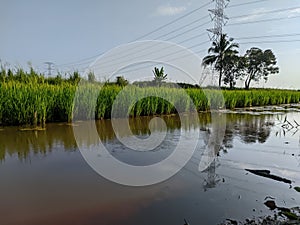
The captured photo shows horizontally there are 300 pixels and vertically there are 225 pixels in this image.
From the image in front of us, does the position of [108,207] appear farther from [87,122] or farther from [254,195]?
[87,122]

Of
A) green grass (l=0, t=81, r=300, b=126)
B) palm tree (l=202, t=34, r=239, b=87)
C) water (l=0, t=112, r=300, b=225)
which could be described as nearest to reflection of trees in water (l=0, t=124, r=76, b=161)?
water (l=0, t=112, r=300, b=225)

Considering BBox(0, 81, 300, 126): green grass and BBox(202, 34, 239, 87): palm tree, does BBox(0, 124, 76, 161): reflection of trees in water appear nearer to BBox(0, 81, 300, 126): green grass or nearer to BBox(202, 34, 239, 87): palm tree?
BBox(0, 81, 300, 126): green grass

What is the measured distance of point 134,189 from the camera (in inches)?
107

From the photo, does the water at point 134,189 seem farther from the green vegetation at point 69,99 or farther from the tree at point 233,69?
the tree at point 233,69

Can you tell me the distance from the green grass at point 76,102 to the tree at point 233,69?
19.9m

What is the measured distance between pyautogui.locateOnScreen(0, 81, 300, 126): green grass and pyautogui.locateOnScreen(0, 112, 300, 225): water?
1887 millimetres

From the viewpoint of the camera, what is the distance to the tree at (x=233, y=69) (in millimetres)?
30650

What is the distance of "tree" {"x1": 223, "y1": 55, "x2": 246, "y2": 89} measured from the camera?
30.6 metres

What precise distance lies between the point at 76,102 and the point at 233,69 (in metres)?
27.5

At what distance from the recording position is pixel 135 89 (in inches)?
368

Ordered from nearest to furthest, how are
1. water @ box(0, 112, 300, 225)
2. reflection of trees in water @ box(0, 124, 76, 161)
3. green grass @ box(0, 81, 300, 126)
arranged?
water @ box(0, 112, 300, 225)
reflection of trees in water @ box(0, 124, 76, 161)
green grass @ box(0, 81, 300, 126)

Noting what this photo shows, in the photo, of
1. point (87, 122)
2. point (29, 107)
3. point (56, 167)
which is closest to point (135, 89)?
point (87, 122)

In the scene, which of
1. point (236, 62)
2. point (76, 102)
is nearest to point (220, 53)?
point (236, 62)

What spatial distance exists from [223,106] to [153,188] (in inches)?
508
